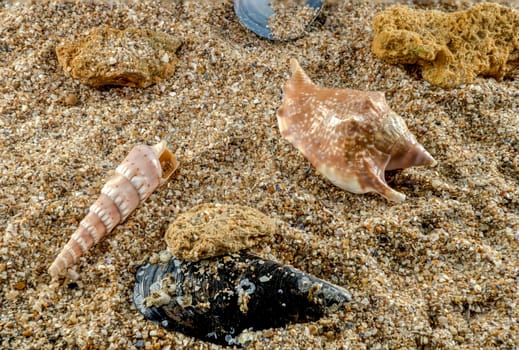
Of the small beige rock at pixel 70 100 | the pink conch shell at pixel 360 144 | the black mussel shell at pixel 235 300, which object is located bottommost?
the small beige rock at pixel 70 100

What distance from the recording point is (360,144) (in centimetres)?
331

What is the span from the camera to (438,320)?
2812mm

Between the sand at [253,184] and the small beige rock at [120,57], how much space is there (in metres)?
0.10

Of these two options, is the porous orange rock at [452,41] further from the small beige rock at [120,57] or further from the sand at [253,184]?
Result: the small beige rock at [120,57]

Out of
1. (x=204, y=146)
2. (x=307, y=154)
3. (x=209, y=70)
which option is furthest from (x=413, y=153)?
(x=209, y=70)

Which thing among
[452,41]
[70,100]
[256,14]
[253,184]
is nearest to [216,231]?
[253,184]

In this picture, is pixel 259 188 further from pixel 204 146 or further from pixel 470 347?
pixel 470 347

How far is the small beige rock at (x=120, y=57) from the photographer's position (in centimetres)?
379

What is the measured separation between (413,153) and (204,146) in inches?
54.5

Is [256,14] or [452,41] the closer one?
[452,41]

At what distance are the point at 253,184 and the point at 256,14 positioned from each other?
162cm

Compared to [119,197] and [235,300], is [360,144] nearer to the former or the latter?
[235,300]

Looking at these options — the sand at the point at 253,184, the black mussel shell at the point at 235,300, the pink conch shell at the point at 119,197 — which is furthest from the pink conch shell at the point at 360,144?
the pink conch shell at the point at 119,197

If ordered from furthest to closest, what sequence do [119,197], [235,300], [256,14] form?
[256,14] → [119,197] → [235,300]
